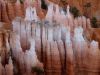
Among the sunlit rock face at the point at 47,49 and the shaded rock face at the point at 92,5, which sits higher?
the shaded rock face at the point at 92,5

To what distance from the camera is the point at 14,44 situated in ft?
41.3

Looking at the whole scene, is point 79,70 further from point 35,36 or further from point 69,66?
point 35,36

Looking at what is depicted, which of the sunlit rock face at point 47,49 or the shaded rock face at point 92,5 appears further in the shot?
the shaded rock face at point 92,5

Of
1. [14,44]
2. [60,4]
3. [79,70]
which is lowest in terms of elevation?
[79,70]

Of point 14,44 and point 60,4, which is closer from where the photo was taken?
point 14,44

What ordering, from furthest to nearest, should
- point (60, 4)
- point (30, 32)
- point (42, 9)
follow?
1. point (60, 4)
2. point (42, 9)
3. point (30, 32)

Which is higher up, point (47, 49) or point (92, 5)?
point (92, 5)

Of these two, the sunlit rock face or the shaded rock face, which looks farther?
the shaded rock face

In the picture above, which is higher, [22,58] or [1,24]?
[1,24]

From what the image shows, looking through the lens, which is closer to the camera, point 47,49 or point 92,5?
point 47,49

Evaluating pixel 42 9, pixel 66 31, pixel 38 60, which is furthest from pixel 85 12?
pixel 38 60

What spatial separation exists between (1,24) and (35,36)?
122cm

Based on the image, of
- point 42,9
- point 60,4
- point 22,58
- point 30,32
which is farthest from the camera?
point 60,4

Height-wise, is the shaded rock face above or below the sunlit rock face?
above
